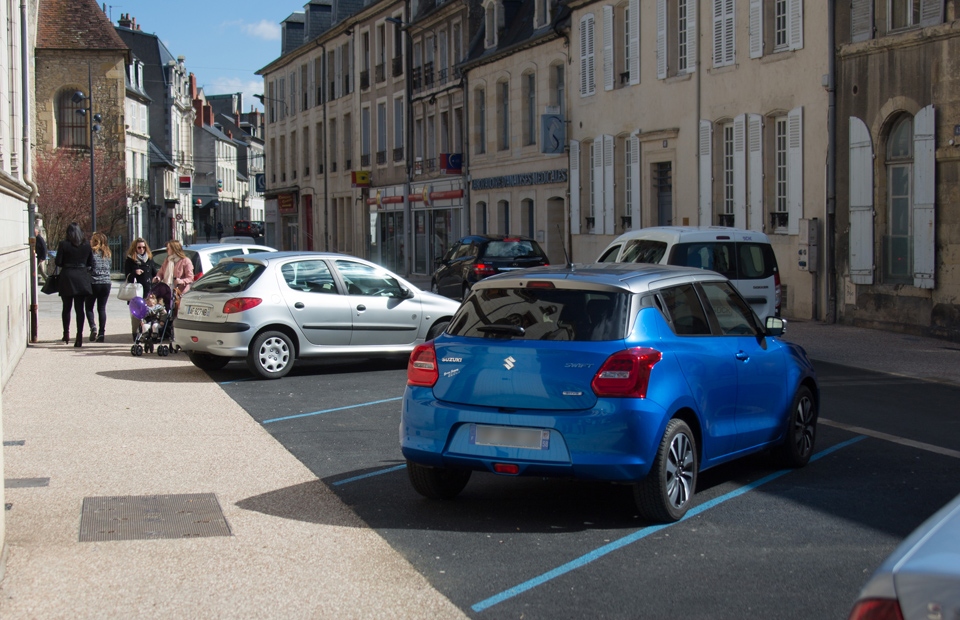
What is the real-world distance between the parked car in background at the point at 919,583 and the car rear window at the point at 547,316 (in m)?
3.77

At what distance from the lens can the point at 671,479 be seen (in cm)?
613

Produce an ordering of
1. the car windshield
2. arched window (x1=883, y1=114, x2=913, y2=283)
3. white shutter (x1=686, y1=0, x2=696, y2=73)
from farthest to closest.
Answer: white shutter (x1=686, y1=0, x2=696, y2=73), arched window (x1=883, y1=114, x2=913, y2=283), the car windshield

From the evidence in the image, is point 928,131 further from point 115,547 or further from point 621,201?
point 115,547

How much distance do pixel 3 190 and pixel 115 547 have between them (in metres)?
7.82

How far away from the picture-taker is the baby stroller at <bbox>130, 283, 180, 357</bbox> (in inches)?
600

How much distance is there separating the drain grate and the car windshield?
6253 mm

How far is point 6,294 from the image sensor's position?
1250 centimetres

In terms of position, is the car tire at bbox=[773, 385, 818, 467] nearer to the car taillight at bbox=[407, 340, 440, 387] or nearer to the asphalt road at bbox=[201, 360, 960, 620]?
the asphalt road at bbox=[201, 360, 960, 620]

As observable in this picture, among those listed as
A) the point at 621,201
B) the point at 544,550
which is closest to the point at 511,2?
the point at 621,201

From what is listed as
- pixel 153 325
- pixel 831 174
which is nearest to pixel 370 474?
pixel 153 325

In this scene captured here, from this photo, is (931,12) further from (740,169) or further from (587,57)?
(587,57)

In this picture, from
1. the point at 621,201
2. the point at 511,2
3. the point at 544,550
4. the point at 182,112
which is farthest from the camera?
the point at 182,112

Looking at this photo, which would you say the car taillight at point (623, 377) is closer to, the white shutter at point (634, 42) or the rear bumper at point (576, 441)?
the rear bumper at point (576, 441)

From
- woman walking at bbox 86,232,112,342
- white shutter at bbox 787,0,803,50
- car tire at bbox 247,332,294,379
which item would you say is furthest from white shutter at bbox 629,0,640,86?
car tire at bbox 247,332,294,379
